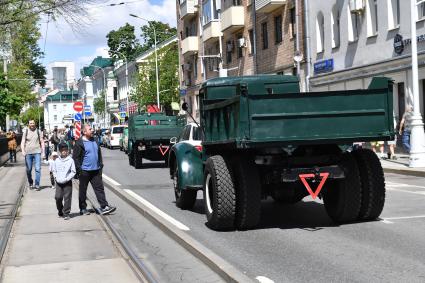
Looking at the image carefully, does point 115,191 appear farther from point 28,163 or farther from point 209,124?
point 209,124

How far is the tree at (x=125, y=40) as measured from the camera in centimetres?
9238

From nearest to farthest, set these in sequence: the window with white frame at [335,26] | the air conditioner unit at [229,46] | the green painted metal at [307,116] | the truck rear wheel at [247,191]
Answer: the green painted metal at [307,116] < the truck rear wheel at [247,191] < the window with white frame at [335,26] < the air conditioner unit at [229,46]

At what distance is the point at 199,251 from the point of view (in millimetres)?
7453

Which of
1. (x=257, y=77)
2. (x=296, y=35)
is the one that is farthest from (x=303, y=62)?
(x=257, y=77)

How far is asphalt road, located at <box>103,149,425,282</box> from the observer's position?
256 inches

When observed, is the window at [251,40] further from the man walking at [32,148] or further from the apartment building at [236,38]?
the man walking at [32,148]

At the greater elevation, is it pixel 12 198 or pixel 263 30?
pixel 263 30

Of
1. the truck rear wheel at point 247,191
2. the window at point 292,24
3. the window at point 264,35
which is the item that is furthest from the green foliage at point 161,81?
the truck rear wheel at point 247,191

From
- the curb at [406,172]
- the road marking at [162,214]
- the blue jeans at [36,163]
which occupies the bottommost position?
the curb at [406,172]

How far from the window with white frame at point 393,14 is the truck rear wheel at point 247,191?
1688 centimetres

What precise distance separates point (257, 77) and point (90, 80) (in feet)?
403

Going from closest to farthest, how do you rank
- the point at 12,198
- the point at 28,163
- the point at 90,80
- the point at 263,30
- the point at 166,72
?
the point at 12,198
the point at 28,163
the point at 263,30
the point at 166,72
the point at 90,80

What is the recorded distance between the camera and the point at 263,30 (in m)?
37.6

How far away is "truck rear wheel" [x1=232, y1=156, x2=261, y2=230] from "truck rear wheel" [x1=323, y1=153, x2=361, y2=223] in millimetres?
1165
